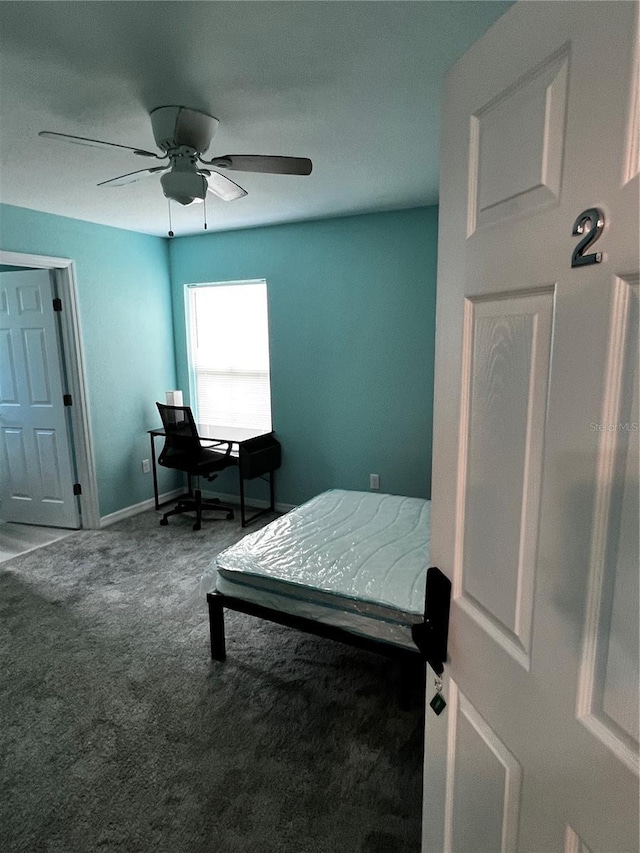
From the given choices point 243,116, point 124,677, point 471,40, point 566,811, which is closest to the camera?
point 566,811

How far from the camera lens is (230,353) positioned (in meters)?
4.65

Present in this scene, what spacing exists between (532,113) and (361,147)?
6.70 feet

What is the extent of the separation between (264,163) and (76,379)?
2.71m

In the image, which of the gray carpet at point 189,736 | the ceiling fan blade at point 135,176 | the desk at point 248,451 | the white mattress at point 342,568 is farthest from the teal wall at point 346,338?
the ceiling fan blade at point 135,176

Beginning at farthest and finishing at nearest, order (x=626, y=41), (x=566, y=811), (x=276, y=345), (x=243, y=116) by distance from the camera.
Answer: (x=276, y=345)
(x=243, y=116)
(x=566, y=811)
(x=626, y=41)

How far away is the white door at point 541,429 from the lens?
0.53 metres

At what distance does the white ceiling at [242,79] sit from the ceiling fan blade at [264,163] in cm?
21

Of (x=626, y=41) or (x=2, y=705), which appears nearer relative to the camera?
(x=626, y=41)

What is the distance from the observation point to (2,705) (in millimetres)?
2152

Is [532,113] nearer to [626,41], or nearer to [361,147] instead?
[626,41]

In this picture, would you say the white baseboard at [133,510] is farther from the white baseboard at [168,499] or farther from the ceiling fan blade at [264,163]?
the ceiling fan blade at [264,163]

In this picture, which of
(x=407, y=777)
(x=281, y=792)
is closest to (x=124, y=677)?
(x=281, y=792)

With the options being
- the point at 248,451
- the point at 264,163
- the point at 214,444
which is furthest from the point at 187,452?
the point at 264,163

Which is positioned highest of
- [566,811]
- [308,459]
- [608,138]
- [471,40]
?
[471,40]
